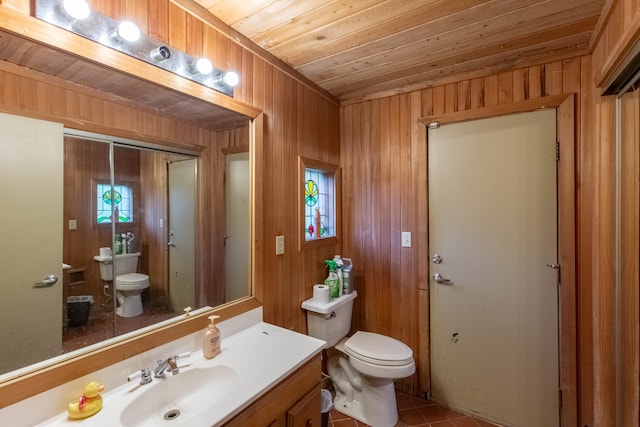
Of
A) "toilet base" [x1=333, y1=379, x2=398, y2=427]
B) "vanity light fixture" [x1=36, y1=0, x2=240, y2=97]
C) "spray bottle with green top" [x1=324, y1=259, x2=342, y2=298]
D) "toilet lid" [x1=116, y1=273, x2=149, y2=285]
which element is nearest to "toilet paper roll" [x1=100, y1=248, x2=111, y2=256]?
"toilet lid" [x1=116, y1=273, x2=149, y2=285]

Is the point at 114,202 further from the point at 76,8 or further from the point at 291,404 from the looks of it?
the point at 291,404

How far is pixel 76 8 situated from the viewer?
90 cm

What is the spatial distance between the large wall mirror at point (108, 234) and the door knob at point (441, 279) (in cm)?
134

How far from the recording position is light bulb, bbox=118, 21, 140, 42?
3.25ft

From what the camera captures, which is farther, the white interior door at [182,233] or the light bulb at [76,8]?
the white interior door at [182,233]

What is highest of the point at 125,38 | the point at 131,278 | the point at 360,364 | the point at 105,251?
the point at 125,38

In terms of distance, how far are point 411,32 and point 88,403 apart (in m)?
2.03

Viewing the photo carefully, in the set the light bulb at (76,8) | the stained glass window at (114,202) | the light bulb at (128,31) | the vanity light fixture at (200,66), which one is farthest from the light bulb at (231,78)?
the stained glass window at (114,202)

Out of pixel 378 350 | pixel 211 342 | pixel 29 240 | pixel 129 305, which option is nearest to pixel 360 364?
pixel 378 350

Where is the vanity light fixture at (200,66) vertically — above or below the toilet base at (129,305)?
above

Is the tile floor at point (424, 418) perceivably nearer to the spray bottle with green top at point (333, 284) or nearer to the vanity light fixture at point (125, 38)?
the spray bottle with green top at point (333, 284)

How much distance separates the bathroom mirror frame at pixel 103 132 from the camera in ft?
2.69

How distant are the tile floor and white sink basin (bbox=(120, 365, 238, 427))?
1.14m

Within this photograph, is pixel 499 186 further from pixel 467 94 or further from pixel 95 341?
pixel 95 341
